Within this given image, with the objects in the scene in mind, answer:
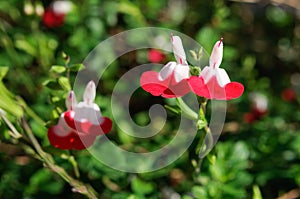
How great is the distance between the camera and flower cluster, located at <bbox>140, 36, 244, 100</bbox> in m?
1.19

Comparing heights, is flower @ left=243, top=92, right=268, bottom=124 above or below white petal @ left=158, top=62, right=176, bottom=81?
below

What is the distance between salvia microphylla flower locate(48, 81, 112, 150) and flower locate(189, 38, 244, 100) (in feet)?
0.88

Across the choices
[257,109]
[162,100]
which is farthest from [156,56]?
[257,109]

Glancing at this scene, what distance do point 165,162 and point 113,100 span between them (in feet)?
1.44

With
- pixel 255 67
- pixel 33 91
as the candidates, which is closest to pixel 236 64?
pixel 255 67

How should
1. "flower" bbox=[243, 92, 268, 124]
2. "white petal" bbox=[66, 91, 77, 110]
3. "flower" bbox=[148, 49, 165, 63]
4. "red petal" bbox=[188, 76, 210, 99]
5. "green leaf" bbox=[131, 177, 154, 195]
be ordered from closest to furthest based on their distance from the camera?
"red petal" bbox=[188, 76, 210, 99] < "white petal" bbox=[66, 91, 77, 110] < "green leaf" bbox=[131, 177, 154, 195] < "flower" bbox=[243, 92, 268, 124] < "flower" bbox=[148, 49, 165, 63]

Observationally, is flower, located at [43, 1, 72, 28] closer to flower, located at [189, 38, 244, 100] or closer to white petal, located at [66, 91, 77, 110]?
white petal, located at [66, 91, 77, 110]

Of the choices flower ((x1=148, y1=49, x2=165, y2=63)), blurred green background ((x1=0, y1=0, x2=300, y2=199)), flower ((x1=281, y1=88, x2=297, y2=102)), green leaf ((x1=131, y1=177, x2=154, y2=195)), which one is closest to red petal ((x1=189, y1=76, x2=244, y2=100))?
blurred green background ((x1=0, y1=0, x2=300, y2=199))

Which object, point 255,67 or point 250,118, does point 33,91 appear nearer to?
point 250,118

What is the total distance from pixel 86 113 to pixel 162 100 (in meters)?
0.99

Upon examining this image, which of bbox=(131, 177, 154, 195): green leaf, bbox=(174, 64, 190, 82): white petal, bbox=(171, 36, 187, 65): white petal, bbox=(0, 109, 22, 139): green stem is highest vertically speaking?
bbox=(171, 36, 187, 65): white petal

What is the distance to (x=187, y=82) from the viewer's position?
47.5 inches

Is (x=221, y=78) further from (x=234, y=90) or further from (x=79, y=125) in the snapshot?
(x=79, y=125)

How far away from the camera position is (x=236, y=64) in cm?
244
